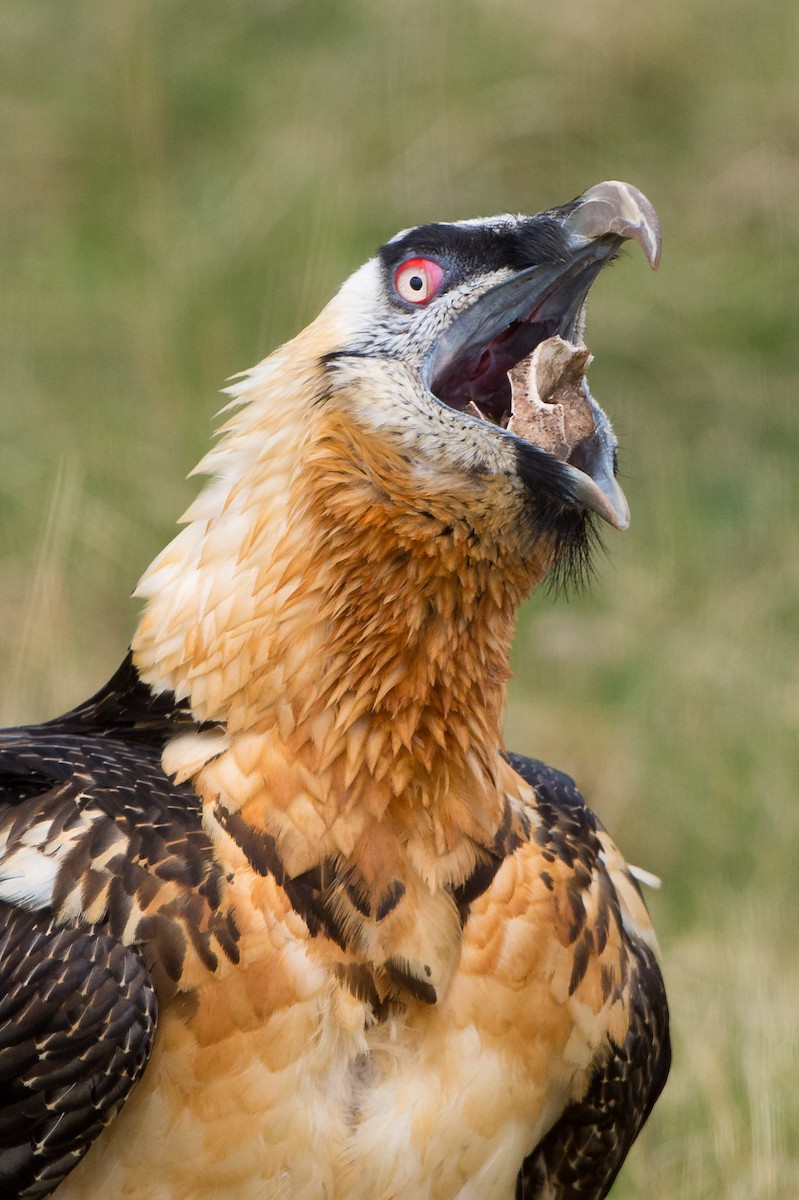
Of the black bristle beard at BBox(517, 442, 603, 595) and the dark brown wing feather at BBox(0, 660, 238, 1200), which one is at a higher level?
the black bristle beard at BBox(517, 442, 603, 595)

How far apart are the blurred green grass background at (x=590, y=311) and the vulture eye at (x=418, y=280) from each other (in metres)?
2.89

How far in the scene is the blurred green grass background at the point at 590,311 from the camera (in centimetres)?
767

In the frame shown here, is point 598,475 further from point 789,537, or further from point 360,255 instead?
point 360,255

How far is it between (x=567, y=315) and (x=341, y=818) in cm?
120

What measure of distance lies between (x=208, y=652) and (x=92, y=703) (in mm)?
485

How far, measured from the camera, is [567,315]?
432 cm

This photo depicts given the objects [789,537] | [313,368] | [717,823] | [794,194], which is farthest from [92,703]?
[794,194]

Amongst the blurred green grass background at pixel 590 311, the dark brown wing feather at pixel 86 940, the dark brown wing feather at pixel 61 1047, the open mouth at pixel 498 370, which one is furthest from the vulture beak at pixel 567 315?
the blurred green grass background at pixel 590 311

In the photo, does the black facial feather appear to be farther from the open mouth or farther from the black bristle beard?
the black bristle beard

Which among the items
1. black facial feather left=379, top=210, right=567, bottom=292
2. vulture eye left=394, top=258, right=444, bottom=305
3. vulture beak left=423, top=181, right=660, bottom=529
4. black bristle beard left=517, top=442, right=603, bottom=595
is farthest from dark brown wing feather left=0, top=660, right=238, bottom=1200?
black facial feather left=379, top=210, right=567, bottom=292

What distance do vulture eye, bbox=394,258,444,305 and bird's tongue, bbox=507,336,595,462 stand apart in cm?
25

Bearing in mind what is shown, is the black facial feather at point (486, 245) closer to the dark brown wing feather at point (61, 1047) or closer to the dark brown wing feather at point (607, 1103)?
the dark brown wing feather at point (607, 1103)

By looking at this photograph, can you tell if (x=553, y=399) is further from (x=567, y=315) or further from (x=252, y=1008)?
(x=252, y=1008)

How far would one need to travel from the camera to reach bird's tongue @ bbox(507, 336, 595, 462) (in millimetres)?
4070
